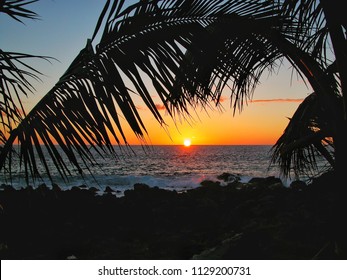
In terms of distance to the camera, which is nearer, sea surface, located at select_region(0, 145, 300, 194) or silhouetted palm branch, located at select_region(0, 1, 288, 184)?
silhouetted palm branch, located at select_region(0, 1, 288, 184)

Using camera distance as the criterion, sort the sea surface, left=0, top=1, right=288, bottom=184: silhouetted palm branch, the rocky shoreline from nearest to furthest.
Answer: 1. left=0, top=1, right=288, bottom=184: silhouetted palm branch
2. the rocky shoreline
3. the sea surface

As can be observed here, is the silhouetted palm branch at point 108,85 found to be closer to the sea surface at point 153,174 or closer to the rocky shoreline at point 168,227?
the sea surface at point 153,174

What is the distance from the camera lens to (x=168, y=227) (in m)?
10.2

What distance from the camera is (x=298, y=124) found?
4.27 m

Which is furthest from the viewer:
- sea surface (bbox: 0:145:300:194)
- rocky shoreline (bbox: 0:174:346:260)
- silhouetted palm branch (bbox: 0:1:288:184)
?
sea surface (bbox: 0:145:300:194)

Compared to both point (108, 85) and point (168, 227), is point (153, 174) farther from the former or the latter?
point (108, 85)

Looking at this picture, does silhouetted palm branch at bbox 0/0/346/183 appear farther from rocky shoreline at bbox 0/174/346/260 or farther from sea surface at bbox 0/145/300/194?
rocky shoreline at bbox 0/174/346/260

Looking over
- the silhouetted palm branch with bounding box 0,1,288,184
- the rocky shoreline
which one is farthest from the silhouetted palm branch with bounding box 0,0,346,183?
the rocky shoreline

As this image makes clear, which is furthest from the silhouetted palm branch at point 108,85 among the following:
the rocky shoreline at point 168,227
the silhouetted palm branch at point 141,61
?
the rocky shoreline at point 168,227

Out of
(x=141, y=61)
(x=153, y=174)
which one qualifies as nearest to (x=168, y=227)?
(x=141, y=61)

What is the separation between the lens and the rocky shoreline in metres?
6.62

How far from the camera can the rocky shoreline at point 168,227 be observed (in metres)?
6.62
